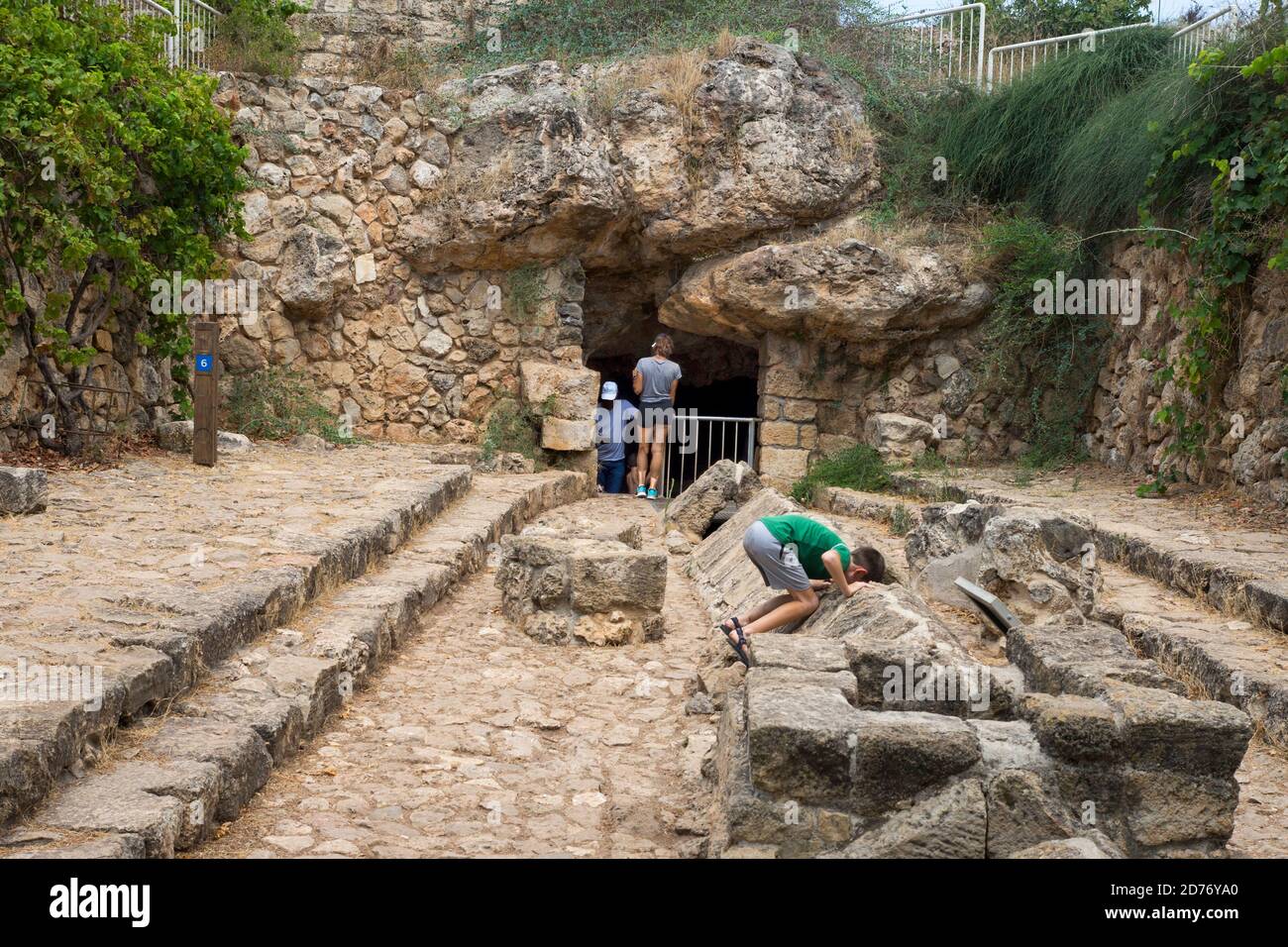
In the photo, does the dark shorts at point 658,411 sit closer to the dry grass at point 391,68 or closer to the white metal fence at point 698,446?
the white metal fence at point 698,446

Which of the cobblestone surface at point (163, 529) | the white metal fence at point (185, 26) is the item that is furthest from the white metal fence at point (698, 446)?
the white metal fence at point (185, 26)

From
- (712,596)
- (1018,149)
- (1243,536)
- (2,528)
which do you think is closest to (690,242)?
(1018,149)

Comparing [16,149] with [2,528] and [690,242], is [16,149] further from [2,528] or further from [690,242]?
[690,242]

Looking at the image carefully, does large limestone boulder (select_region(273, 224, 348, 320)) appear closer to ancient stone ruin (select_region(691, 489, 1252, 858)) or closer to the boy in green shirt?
the boy in green shirt

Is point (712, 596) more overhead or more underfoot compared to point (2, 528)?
more underfoot

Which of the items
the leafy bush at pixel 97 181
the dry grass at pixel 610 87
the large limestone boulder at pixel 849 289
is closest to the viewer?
the leafy bush at pixel 97 181

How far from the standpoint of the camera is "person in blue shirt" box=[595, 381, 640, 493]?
1324cm

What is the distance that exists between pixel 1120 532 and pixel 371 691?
5.02m

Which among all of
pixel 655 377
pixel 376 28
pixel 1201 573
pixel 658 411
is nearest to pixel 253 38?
pixel 376 28

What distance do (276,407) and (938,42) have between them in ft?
28.8

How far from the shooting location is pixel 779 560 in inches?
246

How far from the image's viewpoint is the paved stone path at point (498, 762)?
12.7 ft

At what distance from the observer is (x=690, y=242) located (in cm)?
1334

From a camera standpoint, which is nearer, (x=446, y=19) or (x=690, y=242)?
(x=690, y=242)
